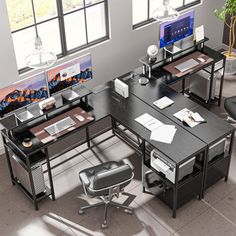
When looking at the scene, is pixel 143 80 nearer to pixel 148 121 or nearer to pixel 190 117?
pixel 148 121

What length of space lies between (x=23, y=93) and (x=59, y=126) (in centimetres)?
59

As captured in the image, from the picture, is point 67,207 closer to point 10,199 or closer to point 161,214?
point 10,199

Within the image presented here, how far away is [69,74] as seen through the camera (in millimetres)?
5418

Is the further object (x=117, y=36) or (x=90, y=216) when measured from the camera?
(x=117, y=36)

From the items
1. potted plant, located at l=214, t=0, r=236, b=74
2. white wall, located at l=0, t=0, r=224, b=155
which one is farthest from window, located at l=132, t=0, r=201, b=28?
potted plant, located at l=214, t=0, r=236, b=74

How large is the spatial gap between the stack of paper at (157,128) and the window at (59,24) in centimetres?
158

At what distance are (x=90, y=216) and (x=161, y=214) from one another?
803 millimetres

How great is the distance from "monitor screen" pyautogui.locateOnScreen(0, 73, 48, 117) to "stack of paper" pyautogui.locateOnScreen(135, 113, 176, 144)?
1.17 meters

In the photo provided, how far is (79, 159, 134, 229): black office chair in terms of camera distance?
16.0ft

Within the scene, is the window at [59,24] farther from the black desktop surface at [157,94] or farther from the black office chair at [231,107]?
the black office chair at [231,107]

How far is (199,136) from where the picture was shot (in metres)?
5.28

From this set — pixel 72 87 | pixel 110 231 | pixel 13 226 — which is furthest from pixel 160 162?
pixel 13 226

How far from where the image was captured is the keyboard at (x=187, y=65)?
6492 mm


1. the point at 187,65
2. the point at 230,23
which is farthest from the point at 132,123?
the point at 230,23
